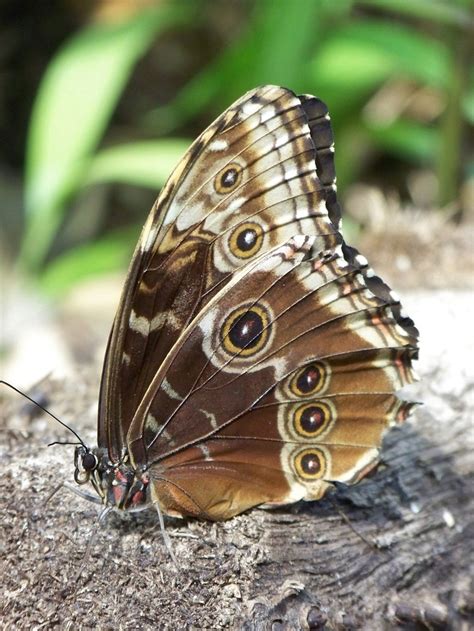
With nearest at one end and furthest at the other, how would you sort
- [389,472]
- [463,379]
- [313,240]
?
[313,240] → [389,472] → [463,379]

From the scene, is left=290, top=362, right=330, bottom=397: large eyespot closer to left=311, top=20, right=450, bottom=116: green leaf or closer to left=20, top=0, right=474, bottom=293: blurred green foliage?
left=20, top=0, right=474, bottom=293: blurred green foliage

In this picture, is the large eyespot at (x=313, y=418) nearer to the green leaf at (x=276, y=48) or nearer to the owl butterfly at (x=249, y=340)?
the owl butterfly at (x=249, y=340)

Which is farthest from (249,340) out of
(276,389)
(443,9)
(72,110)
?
(72,110)

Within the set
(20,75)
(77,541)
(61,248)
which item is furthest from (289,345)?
(20,75)

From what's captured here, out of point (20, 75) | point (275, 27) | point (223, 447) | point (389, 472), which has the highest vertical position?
point (275, 27)

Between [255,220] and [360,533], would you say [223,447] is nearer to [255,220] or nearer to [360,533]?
[360,533]

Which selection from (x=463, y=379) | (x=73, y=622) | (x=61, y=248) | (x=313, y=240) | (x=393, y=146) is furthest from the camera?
(x=61, y=248)

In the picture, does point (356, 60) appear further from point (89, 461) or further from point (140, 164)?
point (89, 461)
